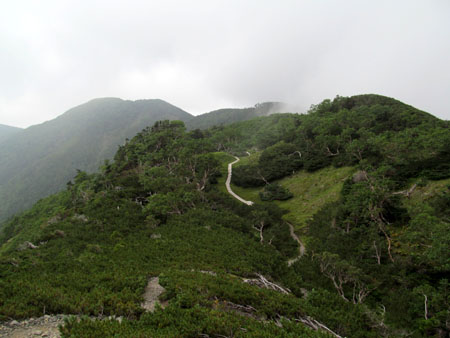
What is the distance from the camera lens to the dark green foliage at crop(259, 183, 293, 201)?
1792 inches

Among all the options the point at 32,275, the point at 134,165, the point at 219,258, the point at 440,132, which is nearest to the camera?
the point at 32,275

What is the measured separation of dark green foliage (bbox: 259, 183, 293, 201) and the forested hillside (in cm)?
22

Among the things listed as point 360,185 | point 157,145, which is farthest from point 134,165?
point 360,185

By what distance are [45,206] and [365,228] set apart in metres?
89.4

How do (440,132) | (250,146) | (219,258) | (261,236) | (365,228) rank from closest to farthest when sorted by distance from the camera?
(219,258)
(365,228)
(261,236)
(440,132)
(250,146)

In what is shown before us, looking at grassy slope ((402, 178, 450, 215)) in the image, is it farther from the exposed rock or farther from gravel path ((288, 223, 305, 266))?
the exposed rock

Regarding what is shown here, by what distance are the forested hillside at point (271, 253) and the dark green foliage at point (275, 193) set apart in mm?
221

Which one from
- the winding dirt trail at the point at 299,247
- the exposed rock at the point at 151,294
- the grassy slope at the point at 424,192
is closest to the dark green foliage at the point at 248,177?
the winding dirt trail at the point at 299,247

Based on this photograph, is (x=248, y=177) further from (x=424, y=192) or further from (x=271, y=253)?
(x=424, y=192)

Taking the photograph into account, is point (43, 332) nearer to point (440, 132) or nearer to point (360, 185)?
point (360, 185)

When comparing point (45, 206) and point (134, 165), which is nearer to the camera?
point (134, 165)

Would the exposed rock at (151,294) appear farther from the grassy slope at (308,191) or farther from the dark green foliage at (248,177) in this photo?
the dark green foliage at (248,177)

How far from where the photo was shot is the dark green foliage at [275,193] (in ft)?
149

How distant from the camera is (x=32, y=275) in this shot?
15.9m
